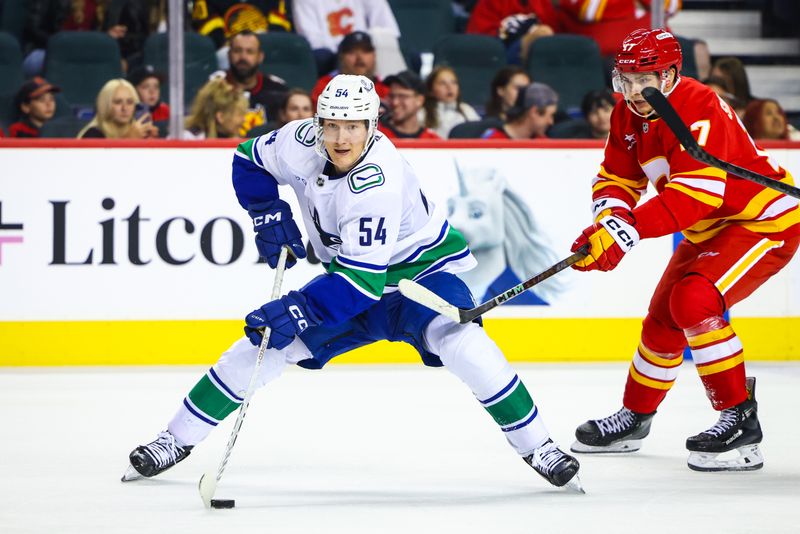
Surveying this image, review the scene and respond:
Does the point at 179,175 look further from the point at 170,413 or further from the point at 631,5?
the point at 631,5

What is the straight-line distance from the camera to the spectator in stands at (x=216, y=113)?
19.5 ft

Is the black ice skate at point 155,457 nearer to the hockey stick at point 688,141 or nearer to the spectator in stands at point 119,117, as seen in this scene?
the hockey stick at point 688,141

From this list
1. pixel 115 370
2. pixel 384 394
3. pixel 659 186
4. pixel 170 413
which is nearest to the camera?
pixel 659 186

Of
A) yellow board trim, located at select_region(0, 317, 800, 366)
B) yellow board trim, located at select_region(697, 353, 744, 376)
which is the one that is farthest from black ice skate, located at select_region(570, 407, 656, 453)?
yellow board trim, located at select_region(0, 317, 800, 366)

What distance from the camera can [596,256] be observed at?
355 centimetres

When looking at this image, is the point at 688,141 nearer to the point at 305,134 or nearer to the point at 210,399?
the point at 305,134

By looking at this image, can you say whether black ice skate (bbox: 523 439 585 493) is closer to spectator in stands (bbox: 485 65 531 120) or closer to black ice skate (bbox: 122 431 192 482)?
black ice skate (bbox: 122 431 192 482)

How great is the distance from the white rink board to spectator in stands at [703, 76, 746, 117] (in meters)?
0.93

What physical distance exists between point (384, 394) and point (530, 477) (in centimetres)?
154

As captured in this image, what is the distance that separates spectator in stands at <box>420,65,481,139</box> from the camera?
20.2 feet

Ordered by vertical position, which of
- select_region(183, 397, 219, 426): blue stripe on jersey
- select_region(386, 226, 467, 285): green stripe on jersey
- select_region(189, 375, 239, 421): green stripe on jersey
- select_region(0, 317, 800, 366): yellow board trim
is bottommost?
select_region(0, 317, 800, 366): yellow board trim

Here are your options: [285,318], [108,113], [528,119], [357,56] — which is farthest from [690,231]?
[108,113]

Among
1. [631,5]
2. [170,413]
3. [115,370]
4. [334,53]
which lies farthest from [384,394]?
[631,5]

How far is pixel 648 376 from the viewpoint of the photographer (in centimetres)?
404
